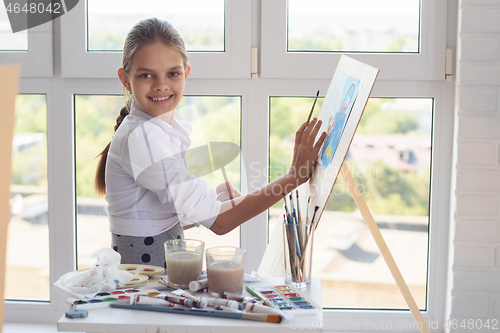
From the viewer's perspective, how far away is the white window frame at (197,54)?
1.64 m

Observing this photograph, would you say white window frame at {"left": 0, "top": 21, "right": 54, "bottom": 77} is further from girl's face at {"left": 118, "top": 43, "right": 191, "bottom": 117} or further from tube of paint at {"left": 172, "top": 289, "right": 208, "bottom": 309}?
tube of paint at {"left": 172, "top": 289, "right": 208, "bottom": 309}

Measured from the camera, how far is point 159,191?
1155 mm

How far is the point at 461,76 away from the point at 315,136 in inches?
26.6

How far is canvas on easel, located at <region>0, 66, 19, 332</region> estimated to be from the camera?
388 mm

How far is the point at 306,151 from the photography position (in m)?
1.16

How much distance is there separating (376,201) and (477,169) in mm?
352

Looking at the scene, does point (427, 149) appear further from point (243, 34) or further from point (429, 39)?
point (243, 34)

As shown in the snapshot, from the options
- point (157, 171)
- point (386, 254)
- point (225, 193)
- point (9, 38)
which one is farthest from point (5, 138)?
point (9, 38)

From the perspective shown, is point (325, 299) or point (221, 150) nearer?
point (221, 150)

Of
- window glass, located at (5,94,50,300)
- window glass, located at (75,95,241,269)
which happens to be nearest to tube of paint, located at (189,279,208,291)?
window glass, located at (75,95,241,269)

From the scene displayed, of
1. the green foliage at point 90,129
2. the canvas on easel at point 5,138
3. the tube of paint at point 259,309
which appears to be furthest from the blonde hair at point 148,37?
the canvas on easel at point 5,138

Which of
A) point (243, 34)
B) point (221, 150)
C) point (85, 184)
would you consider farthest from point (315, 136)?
point (85, 184)

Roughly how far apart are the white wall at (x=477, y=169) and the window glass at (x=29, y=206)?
4.74 ft

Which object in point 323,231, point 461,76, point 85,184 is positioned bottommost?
point 323,231
